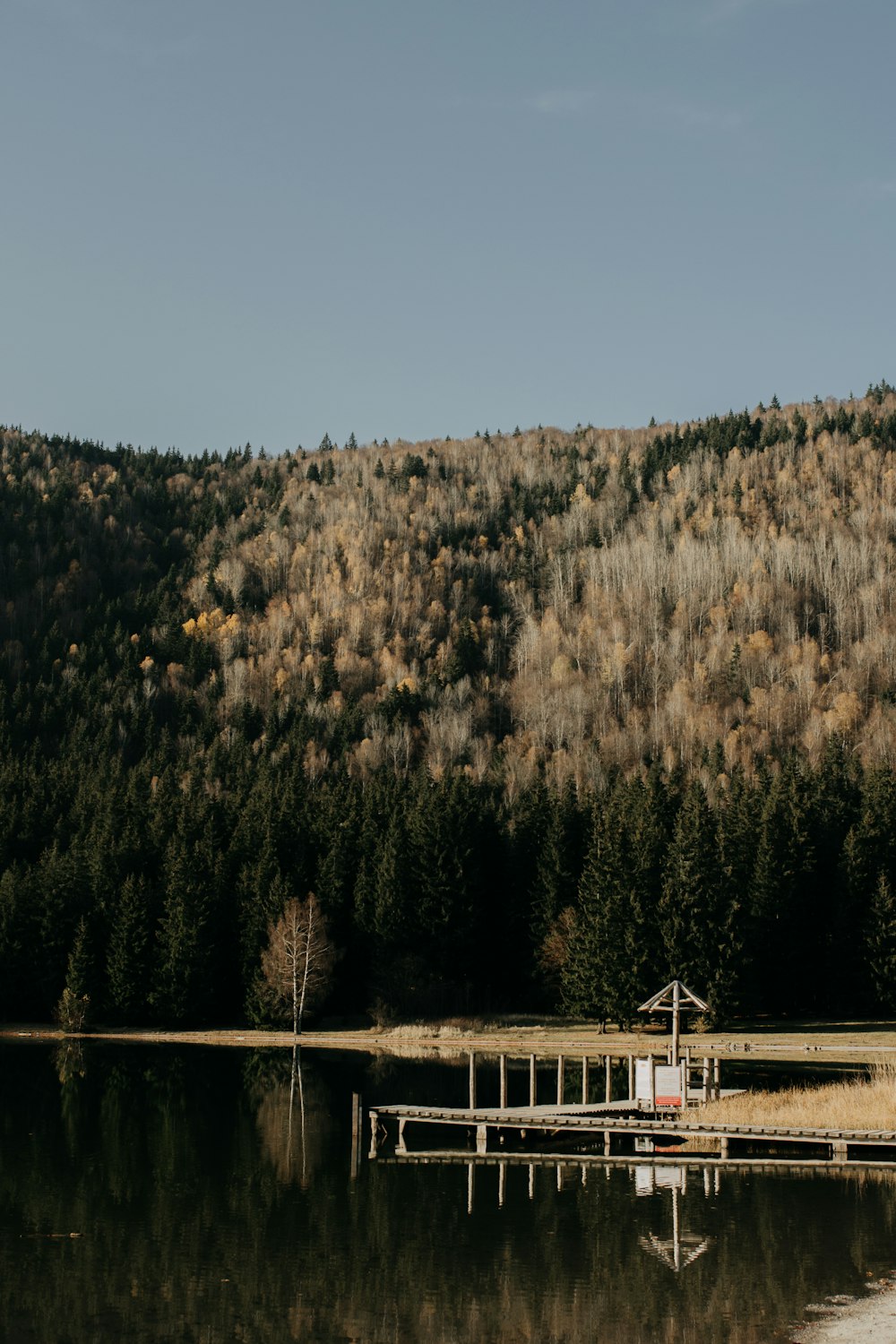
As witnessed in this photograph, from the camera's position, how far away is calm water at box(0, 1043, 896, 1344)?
26406mm

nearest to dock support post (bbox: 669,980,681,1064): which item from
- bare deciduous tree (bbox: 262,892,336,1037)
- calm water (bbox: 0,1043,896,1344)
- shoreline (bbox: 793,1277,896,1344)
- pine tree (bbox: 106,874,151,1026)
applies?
calm water (bbox: 0,1043,896,1344)

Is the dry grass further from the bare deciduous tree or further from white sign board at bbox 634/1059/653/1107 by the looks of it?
the bare deciduous tree

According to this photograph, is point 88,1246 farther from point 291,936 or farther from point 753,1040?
A: point 291,936

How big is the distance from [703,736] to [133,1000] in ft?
357

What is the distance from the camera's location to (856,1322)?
991 inches

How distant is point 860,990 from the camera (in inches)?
3511

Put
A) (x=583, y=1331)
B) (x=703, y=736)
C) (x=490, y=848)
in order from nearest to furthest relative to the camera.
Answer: (x=583, y=1331)
(x=490, y=848)
(x=703, y=736)

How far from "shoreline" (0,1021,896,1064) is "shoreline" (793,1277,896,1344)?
40367 mm

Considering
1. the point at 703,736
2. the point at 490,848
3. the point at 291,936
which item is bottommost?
the point at 291,936

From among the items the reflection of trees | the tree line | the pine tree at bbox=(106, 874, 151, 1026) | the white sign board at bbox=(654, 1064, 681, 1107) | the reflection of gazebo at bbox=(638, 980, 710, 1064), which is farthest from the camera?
the pine tree at bbox=(106, 874, 151, 1026)

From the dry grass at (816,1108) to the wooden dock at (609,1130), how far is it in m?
0.64

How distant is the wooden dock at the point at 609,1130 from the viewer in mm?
40344

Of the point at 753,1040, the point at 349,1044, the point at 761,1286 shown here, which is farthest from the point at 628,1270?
the point at 349,1044

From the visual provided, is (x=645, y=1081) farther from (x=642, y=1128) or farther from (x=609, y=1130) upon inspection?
(x=642, y=1128)
